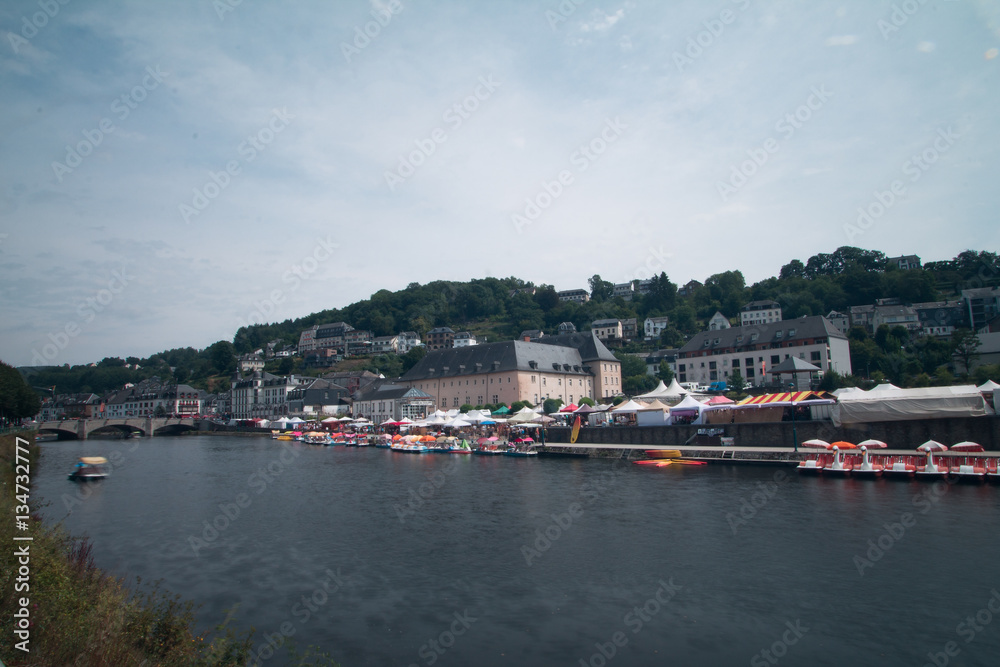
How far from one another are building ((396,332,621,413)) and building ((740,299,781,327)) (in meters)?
37.6

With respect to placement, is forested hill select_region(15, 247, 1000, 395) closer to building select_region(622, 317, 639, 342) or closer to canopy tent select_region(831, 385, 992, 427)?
building select_region(622, 317, 639, 342)

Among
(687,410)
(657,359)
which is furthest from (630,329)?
(687,410)

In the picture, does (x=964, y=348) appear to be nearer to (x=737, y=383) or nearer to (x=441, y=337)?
(x=737, y=383)

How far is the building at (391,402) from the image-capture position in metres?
81.2

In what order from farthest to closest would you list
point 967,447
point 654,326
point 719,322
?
point 654,326 < point 719,322 < point 967,447

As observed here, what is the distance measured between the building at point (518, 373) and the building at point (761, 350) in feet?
38.7

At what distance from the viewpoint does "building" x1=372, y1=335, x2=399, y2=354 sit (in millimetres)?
150250

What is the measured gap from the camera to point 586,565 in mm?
16391

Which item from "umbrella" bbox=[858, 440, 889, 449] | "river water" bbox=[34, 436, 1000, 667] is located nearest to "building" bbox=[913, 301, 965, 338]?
"umbrella" bbox=[858, 440, 889, 449]

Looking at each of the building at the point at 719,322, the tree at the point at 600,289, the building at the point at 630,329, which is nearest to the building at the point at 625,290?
the tree at the point at 600,289

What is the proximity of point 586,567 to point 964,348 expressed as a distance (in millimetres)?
71741

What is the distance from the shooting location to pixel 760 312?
113m

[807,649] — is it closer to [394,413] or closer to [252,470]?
[252,470]

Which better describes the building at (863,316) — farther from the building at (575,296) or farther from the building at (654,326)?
the building at (575,296)
